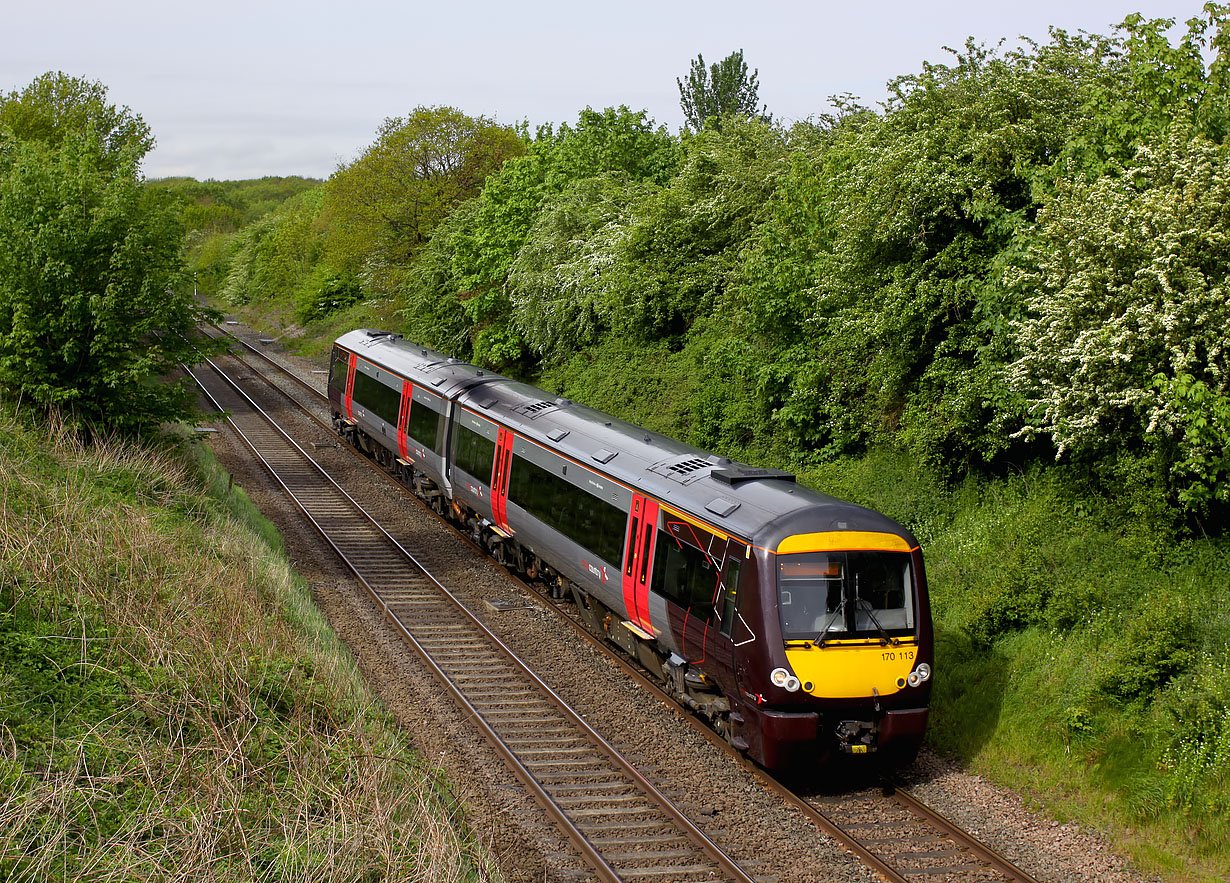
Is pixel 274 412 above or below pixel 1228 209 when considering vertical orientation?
below

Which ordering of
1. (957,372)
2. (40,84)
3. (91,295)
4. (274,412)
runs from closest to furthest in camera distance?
1. (957,372)
2. (91,295)
3. (274,412)
4. (40,84)

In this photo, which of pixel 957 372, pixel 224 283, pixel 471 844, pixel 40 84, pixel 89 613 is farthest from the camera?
pixel 224 283

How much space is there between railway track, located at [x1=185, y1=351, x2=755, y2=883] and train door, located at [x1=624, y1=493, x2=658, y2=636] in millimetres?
1421

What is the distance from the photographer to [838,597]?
9.95 metres

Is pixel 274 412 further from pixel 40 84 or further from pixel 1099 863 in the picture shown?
pixel 1099 863

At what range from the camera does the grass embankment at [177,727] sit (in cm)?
690

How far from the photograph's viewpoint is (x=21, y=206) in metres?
18.4

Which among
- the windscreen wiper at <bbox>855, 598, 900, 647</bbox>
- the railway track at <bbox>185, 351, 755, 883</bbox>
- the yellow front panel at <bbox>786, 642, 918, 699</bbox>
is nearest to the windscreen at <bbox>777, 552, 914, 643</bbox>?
the windscreen wiper at <bbox>855, 598, 900, 647</bbox>

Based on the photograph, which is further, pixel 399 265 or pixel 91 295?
pixel 399 265

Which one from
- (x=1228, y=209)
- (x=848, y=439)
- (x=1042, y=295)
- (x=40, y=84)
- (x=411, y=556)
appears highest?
(x=40, y=84)

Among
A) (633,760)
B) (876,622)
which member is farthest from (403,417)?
(876,622)

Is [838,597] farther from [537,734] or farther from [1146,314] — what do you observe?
[1146,314]

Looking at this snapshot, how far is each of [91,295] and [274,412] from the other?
13.7 meters

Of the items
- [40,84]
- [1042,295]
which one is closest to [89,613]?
[1042,295]
